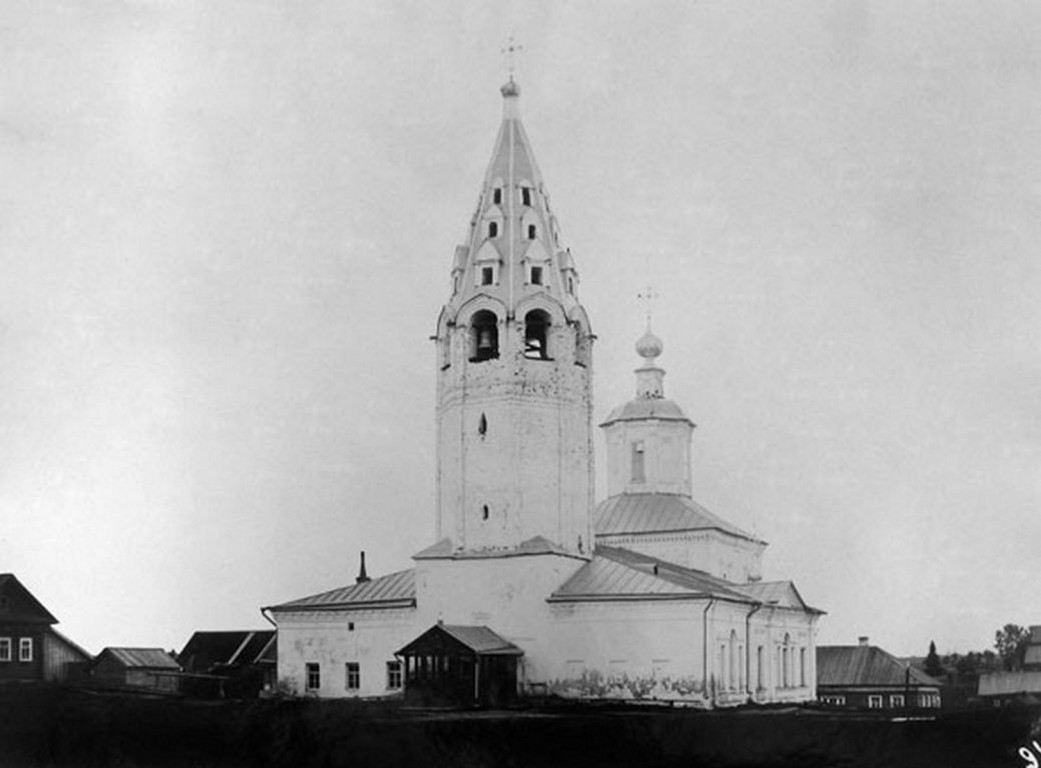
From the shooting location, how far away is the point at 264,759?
68.4ft

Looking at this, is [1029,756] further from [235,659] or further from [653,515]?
[235,659]

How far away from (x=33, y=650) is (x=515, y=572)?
941cm

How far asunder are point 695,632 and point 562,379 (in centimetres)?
566

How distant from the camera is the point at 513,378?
29859mm

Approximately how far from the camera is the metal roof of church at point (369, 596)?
102 feet

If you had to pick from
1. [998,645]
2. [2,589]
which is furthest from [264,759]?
[998,645]

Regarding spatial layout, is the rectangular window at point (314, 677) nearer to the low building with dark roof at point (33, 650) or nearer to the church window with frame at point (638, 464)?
the low building with dark roof at point (33, 650)

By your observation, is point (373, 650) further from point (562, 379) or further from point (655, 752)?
point (655, 752)

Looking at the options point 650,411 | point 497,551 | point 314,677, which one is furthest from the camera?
point 650,411

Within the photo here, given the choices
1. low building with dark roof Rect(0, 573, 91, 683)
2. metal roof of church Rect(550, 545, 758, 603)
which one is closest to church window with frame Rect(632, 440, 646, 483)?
metal roof of church Rect(550, 545, 758, 603)

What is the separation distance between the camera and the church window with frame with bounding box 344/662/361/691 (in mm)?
31141

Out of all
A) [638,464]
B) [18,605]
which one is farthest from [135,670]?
[638,464]

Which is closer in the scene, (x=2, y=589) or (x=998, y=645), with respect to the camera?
(x=2, y=589)

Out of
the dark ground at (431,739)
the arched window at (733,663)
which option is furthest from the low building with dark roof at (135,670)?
the arched window at (733,663)
